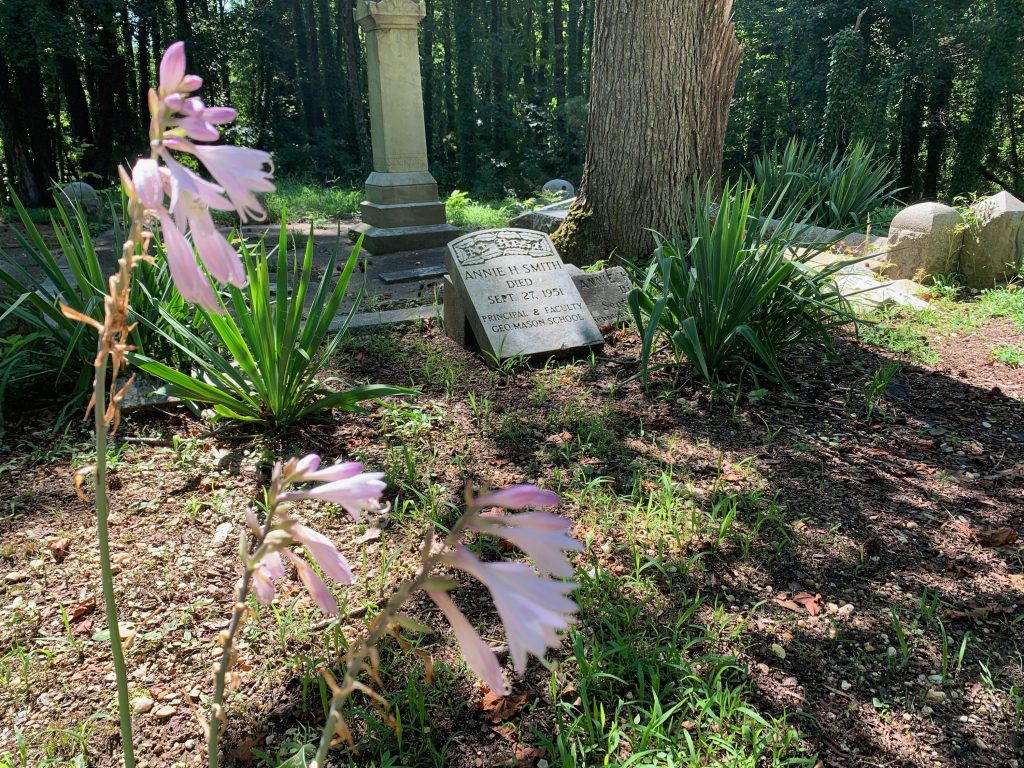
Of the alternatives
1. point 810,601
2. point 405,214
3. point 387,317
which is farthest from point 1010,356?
point 405,214

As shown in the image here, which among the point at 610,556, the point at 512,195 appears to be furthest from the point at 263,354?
the point at 512,195

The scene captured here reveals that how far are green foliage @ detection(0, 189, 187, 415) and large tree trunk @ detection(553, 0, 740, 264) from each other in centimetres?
306

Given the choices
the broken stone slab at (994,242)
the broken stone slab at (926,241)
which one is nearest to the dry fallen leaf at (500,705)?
the broken stone slab at (926,241)

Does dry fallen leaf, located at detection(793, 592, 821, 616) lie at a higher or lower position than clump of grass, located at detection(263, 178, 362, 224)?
higher

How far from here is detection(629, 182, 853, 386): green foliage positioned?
10.7 feet

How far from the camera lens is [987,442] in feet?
9.71

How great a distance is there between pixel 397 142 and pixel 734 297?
221 inches

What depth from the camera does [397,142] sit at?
7.82m

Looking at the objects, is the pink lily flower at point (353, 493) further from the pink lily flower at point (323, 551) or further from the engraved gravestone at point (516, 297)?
the engraved gravestone at point (516, 297)

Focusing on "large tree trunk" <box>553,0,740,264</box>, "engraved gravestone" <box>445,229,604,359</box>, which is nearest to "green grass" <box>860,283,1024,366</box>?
"large tree trunk" <box>553,0,740,264</box>

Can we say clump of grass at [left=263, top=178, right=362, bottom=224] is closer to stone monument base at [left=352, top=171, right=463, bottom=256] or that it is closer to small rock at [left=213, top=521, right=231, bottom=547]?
stone monument base at [left=352, top=171, right=463, bottom=256]

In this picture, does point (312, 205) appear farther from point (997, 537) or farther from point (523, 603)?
point (523, 603)

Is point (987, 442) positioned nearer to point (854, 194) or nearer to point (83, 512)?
point (83, 512)

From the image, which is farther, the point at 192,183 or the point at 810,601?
the point at 810,601
